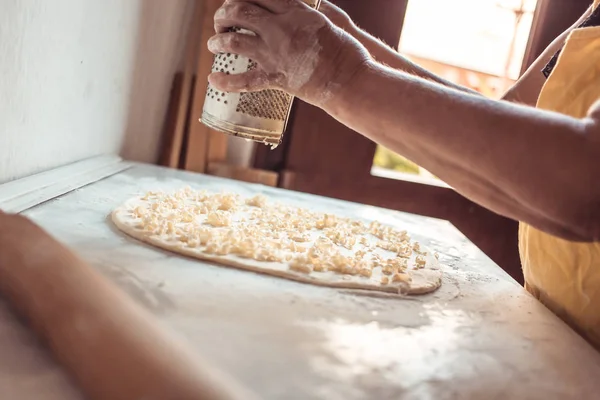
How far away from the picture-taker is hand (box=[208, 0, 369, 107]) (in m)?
0.73

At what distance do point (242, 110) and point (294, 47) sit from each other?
187mm

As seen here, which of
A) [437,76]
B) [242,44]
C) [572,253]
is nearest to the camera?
[242,44]

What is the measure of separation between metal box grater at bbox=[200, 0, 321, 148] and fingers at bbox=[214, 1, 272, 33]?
11 centimetres

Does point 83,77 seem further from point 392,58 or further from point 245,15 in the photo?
point 392,58

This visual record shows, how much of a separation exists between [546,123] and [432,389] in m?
0.31

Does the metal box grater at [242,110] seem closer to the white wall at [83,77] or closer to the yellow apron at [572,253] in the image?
the white wall at [83,77]

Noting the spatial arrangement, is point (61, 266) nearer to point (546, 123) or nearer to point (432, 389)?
point (432, 389)

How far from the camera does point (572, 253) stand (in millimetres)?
863

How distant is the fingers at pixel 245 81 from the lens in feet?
2.53

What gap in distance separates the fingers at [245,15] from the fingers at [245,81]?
58mm

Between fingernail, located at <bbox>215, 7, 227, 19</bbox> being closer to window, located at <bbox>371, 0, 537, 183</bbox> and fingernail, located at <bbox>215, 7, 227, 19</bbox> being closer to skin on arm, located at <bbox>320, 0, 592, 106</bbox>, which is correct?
skin on arm, located at <bbox>320, 0, 592, 106</bbox>

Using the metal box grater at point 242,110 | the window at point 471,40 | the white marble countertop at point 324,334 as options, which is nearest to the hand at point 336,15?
the metal box grater at point 242,110

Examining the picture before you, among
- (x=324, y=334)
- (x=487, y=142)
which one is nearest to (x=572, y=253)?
(x=487, y=142)

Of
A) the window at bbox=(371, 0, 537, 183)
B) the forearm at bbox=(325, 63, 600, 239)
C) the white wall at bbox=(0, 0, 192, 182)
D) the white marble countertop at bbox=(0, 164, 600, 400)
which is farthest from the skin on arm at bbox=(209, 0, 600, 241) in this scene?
the window at bbox=(371, 0, 537, 183)
